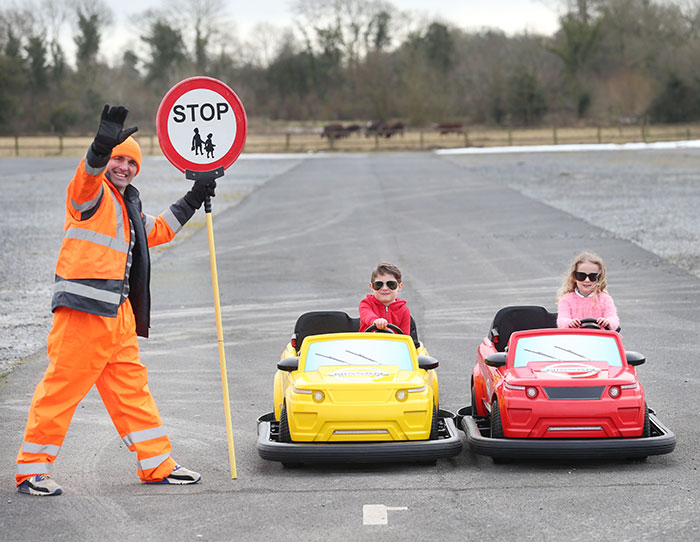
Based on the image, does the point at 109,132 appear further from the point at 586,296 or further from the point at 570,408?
the point at 586,296

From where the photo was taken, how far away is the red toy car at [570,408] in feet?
21.2

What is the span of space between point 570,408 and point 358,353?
1484 millimetres

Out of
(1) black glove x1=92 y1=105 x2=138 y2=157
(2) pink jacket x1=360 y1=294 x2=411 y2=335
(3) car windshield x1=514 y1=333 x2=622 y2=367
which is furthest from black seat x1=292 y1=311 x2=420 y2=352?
(1) black glove x1=92 y1=105 x2=138 y2=157

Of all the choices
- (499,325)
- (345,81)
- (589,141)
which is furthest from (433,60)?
(499,325)

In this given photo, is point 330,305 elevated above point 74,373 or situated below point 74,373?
below

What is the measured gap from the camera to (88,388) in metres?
6.19

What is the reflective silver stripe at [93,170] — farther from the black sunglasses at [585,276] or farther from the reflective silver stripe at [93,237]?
the black sunglasses at [585,276]

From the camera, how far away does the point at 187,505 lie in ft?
19.5

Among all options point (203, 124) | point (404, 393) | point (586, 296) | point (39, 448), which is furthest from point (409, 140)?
point (39, 448)

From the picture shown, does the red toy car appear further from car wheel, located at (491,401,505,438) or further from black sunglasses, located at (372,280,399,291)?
black sunglasses, located at (372,280,399,291)

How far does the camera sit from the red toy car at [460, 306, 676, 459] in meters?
6.47

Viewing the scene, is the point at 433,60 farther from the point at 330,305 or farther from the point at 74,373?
the point at 74,373

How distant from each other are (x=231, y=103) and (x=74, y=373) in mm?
2064

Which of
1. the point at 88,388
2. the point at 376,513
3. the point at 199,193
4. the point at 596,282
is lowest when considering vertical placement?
the point at 376,513
